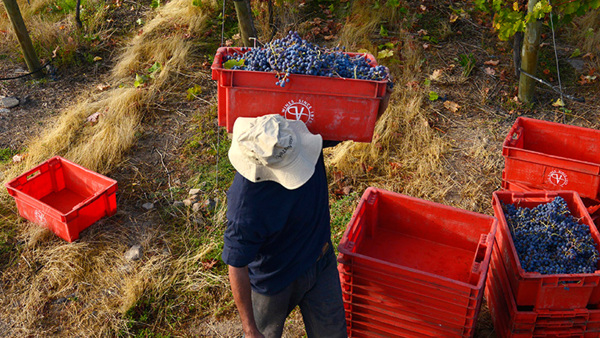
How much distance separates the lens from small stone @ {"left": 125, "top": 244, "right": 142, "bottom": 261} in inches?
183

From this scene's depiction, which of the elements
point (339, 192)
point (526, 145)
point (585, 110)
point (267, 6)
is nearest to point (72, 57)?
point (267, 6)

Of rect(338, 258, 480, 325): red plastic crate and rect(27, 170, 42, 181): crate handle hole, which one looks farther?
rect(27, 170, 42, 181): crate handle hole

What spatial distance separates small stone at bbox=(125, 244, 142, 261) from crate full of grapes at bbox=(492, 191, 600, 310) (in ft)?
9.69

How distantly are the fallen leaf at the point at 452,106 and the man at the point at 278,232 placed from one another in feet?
10.7

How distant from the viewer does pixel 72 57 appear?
7.35 metres

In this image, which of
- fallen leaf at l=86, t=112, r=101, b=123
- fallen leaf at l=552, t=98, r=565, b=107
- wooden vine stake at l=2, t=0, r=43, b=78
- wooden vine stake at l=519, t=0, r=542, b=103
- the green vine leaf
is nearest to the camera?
the green vine leaf

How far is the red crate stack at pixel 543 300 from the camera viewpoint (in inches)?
127

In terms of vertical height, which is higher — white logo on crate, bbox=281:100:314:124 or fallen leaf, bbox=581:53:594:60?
white logo on crate, bbox=281:100:314:124

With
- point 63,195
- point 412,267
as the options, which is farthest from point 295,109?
point 63,195

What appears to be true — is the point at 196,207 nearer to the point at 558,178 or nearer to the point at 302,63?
the point at 302,63

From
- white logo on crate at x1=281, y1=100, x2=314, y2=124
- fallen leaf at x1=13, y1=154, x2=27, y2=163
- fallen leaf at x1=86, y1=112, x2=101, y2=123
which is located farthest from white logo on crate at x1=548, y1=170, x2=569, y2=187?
fallen leaf at x1=13, y1=154, x2=27, y2=163

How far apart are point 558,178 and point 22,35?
6488mm

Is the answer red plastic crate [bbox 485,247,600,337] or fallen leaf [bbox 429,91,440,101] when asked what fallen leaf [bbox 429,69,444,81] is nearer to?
fallen leaf [bbox 429,91,440,101]

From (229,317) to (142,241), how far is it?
119cm
